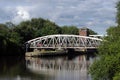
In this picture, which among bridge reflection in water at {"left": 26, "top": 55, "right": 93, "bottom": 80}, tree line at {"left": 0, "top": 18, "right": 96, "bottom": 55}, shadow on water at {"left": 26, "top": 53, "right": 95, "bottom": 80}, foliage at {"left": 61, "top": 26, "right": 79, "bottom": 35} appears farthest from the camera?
foliage at {"left": 61, "top": 26, "right": 79, "bottom": 35}

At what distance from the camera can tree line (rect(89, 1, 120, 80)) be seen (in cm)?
2912

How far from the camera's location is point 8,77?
180 ft

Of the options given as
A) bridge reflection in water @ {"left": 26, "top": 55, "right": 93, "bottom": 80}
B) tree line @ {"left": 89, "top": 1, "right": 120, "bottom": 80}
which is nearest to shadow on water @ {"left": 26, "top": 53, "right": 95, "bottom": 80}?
bridge reflection in water @ {"left": 26, "top": 55, "right": 93, "bottom": 80}

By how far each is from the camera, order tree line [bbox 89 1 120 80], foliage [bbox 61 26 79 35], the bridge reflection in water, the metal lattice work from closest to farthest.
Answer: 1. tree line [bbox 89 1 120 80]
2. the bridge reflection in water
3. the metal lattice work
4. foliage [bbox 61 26 79 35]

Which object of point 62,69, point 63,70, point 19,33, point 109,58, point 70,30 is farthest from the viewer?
point 70,30

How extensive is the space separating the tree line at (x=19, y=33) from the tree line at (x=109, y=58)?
2687 inches

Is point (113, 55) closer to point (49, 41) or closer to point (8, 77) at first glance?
point (8, 77)

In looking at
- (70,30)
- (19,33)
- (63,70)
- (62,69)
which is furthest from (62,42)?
(63,70)

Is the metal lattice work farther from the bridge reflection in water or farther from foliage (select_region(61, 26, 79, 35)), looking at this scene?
foliage (select_region(61, 26, 79, 35))

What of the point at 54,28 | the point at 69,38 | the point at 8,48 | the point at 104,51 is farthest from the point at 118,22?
the point at 54,28

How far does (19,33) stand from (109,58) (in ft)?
296

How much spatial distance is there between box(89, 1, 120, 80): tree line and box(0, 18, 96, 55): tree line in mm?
68245

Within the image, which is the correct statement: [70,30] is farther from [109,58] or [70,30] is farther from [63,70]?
[109,58]

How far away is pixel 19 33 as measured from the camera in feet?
388
